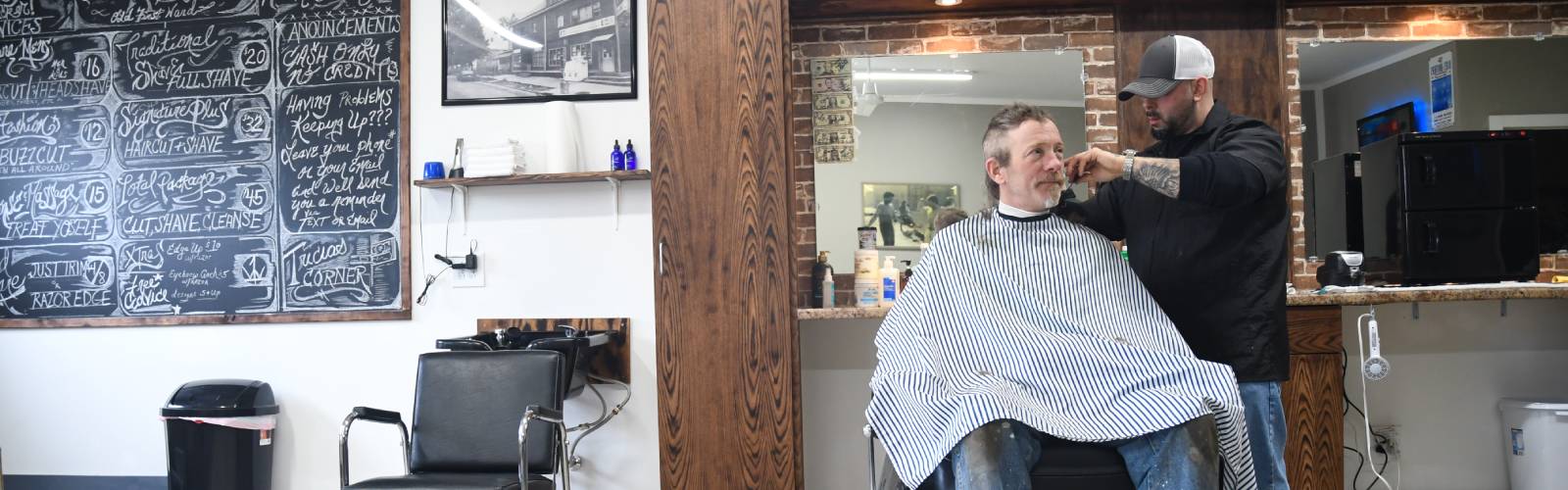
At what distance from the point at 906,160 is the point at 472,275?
1.52 meters

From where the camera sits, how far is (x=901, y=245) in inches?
138

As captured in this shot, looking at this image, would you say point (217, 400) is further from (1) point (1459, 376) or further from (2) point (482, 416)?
(1) point (1459, 376)

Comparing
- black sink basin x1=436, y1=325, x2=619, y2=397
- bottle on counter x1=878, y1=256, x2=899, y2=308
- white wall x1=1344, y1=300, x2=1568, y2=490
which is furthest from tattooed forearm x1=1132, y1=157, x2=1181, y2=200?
white wall x1=1344, y1=300, x2=1568, y2=490

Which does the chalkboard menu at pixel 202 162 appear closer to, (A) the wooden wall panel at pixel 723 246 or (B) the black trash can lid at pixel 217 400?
(B) the black trash can lid at pixel 217 400

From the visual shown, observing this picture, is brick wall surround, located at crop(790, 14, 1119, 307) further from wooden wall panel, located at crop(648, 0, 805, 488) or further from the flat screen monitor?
the flat screen monitor

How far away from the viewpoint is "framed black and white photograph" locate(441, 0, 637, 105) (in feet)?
11.5

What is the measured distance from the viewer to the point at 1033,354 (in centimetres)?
201

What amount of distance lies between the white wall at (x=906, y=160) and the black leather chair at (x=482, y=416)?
1.11m

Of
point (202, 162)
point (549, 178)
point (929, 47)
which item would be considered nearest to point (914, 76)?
point (929, 47)

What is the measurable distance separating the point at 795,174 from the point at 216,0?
2.15 metres

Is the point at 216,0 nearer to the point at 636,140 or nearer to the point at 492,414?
the point at 636,140

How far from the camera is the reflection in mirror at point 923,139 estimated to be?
11.4ft

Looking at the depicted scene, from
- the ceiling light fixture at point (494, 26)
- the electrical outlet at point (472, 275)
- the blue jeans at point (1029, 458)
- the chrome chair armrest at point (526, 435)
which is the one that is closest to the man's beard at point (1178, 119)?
the blue jeans at point (1029, 458)

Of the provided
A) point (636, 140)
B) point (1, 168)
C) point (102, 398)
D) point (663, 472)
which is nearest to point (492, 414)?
point (663, 472)
